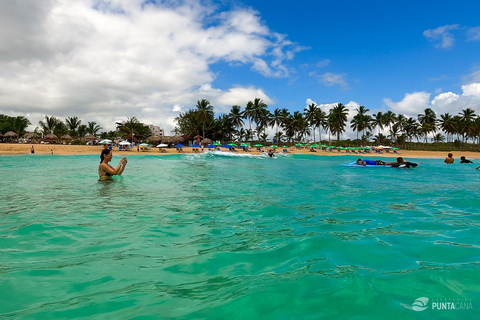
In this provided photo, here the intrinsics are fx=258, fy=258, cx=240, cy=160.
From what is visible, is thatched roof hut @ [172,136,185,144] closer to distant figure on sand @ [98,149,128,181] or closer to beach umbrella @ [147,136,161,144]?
beach umbrella @ [147,136,161,144]

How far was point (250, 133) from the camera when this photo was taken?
81938 mm

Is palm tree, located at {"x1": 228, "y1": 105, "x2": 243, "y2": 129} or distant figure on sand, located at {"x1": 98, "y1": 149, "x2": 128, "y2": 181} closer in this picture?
distant figure on sand, located at {"x1": 98, "y1": 149, "x2": 128, "y2": 181}

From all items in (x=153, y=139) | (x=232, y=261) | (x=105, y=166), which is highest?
(x=153, y=139)

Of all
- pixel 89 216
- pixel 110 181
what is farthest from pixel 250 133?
pixel 89 216

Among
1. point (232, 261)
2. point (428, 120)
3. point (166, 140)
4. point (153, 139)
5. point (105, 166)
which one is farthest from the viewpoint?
point (428, 120)

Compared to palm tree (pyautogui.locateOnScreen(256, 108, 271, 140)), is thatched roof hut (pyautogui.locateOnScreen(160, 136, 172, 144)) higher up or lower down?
lower down

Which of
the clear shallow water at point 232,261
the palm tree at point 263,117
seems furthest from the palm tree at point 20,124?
the clear shallow water at point 232,261

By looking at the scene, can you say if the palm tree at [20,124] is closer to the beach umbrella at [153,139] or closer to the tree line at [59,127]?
the tree line at [59,127]

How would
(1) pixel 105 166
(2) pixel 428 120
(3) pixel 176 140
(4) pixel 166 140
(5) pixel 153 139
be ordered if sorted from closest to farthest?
(1) pixel 105 166 → (5) pixel 153 139 → (4) pixel 166 140 → (3) pixel 176 140 → (2) pixel 428 120

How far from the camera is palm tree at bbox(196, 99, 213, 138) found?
63.0 m

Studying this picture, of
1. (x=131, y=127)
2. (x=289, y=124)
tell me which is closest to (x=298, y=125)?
(x=289, y=124)

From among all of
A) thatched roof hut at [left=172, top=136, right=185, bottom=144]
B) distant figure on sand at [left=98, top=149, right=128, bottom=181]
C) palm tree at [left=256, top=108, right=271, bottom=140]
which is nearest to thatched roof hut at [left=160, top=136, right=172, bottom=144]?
thatched roof hut at [left=172, top=136, right=185, bottom=144]

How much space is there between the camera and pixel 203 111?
6312 centimetres

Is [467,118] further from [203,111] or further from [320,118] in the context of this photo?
[203,111]
